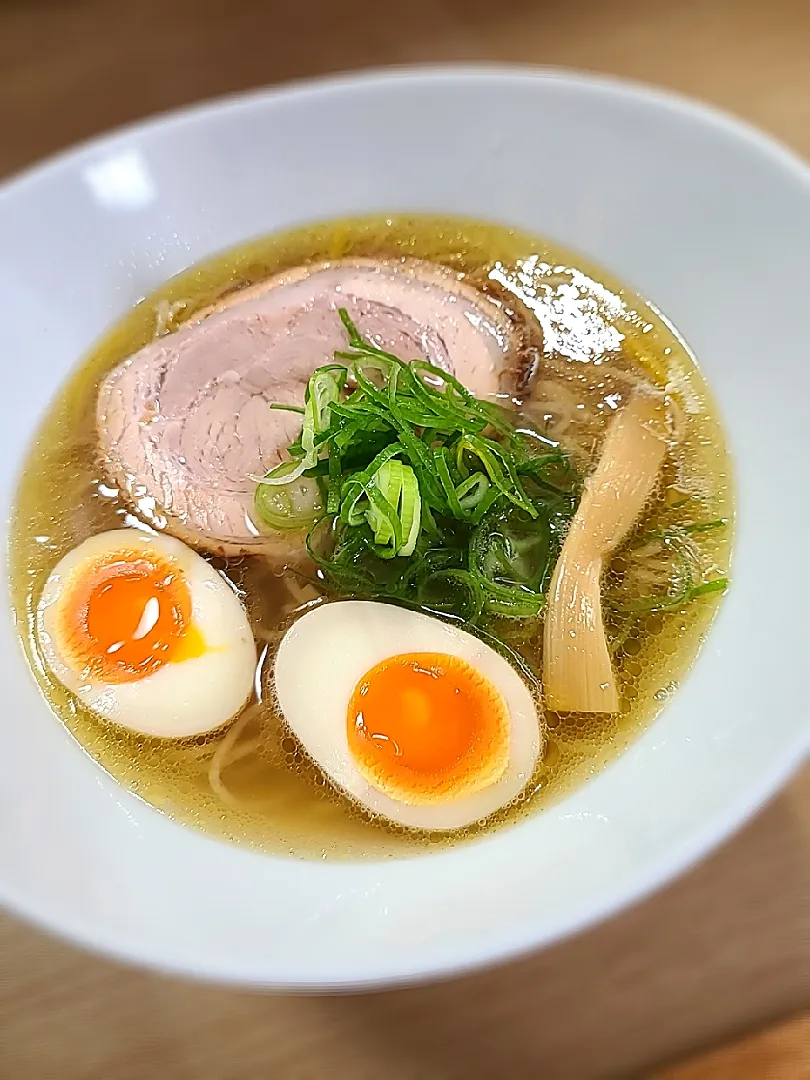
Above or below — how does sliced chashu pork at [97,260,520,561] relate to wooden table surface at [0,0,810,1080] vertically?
above

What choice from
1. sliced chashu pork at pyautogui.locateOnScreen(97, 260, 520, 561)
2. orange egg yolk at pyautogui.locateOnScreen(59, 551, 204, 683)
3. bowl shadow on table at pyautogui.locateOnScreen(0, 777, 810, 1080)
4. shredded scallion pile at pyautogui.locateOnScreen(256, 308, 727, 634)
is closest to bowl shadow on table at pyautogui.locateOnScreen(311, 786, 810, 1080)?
bowl shadow on table at pyautogui.locateOnScreen(0, 777, 810, 1080)

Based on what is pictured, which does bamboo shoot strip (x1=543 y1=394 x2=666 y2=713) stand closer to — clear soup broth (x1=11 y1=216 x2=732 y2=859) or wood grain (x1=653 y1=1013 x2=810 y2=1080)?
clear soup broth (x1=11 y1=216 x2=732 y2=859)

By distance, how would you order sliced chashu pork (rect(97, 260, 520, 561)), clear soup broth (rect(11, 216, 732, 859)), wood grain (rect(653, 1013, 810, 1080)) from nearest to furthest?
wood grain (rect(653, 1013, 810, 1080)) < clear soup broth (rect(11, 216, 732, 859)) < sliced chashu pork (rect(97, 260, 520, 561))

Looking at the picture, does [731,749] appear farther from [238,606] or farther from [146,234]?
[146,234]

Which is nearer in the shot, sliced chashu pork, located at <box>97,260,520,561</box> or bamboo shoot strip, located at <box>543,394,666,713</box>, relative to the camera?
bamboo shoot strip, located at <box>543,394,666,713</box>

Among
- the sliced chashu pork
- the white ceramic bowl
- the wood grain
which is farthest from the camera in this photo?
the sliced chashu pork

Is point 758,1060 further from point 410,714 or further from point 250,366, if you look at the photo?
point 250,366

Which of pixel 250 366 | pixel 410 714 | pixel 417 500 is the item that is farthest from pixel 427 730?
pixel 250 366
